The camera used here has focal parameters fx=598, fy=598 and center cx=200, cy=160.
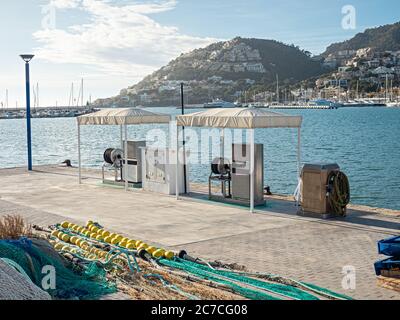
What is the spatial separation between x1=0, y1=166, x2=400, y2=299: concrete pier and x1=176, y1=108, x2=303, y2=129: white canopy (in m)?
1.99

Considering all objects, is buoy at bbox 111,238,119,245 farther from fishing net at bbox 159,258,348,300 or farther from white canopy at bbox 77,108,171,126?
white canopy at bbox 77,108,171,126

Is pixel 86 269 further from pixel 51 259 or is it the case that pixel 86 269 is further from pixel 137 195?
pixel 137 195

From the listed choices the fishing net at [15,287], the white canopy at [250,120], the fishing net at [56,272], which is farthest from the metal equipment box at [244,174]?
the fishing net at [15,287]

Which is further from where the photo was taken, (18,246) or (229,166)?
(229,166)

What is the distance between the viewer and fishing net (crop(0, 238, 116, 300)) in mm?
Result: 7672

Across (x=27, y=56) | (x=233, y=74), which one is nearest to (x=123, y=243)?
(x=27, y=56)

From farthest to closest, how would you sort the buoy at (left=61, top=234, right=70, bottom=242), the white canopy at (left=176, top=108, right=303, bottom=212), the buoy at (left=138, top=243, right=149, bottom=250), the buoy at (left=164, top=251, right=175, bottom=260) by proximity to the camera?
the white canopy at (left=176, top=108, right=303, bottom=212) < the buoy at (left=61, top=234, right=70, bottom=242) < the buoy at (left=138, top=243, right=149, bottom=250) < the buoy at (left=164, top=251, right=175, bottom=260)

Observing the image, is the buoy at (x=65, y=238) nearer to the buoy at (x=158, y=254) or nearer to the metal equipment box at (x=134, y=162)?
the buoy at (x=158, y=254)

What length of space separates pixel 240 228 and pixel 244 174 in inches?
109

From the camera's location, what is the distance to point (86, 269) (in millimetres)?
8812

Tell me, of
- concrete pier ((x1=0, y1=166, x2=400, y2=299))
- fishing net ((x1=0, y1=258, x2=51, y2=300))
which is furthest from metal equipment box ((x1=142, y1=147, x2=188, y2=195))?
fishing net ((x1=0, y1=258, x2=51, y2=300))

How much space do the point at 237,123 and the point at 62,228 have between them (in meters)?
4.64

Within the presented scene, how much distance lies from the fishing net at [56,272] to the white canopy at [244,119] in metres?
6.03
